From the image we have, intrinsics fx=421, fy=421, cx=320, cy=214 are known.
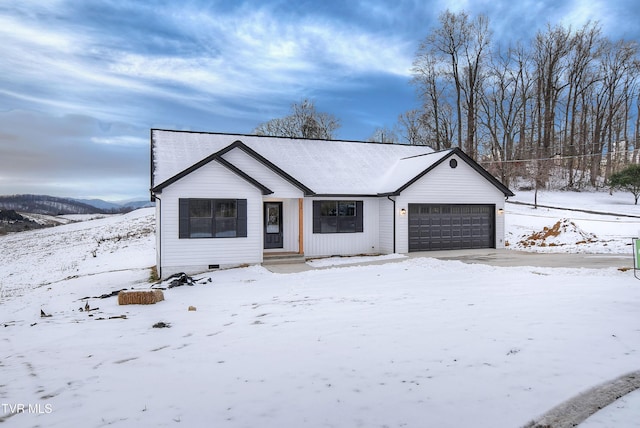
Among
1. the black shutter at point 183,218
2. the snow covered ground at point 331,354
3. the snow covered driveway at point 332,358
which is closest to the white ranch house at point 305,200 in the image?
the black shutter at point 183,218

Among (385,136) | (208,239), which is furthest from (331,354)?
(385,136)

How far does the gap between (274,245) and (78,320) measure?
920 cm

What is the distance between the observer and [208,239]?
13.9m

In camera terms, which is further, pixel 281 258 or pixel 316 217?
pixel 316 217

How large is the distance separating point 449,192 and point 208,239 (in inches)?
395

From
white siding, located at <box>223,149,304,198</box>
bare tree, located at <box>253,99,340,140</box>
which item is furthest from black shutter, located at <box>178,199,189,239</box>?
bare tree, located at <box>253,99,340,140</box>

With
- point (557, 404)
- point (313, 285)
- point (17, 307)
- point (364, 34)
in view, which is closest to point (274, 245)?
point (313, 285)

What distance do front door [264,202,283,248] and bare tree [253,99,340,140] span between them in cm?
2309

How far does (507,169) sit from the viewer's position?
34125 mm

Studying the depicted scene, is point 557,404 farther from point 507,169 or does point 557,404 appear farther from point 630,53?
point 630,53

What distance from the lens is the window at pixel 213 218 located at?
44.5ft

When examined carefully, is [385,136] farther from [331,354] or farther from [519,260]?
[331,354]

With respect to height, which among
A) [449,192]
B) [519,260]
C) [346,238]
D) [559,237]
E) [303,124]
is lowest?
[519,260]

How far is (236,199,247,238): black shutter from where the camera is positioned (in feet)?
46.4
